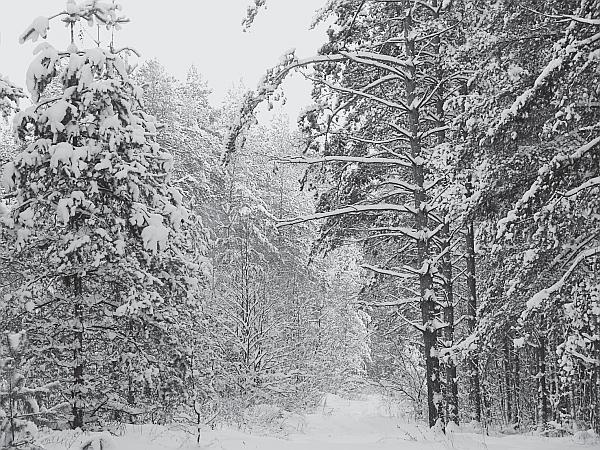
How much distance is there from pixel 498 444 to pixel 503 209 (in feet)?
10.6

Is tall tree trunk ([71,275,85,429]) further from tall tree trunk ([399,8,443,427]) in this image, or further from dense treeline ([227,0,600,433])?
tall tree trunk ([399,8,443,427])

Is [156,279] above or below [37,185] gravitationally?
below

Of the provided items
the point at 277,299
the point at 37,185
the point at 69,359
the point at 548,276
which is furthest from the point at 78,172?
the point at 277,299

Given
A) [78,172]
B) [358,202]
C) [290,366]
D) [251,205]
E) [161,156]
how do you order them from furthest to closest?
[251,205], [290,366], [358,202], [161,156], [78,172]

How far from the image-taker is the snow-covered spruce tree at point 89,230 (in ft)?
23.4

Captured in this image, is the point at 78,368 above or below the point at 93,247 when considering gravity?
below

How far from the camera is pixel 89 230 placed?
7316mm

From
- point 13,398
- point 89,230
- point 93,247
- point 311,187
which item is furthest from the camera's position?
point 311,187

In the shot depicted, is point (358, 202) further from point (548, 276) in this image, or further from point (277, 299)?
point (277, 299)

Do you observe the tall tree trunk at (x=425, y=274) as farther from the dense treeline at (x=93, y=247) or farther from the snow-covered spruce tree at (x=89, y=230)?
the snow-covered spruce tree at (x=89, y=230)

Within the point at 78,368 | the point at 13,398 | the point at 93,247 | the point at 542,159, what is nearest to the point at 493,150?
the point at 542,159

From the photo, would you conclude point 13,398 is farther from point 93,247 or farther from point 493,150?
point 493,150

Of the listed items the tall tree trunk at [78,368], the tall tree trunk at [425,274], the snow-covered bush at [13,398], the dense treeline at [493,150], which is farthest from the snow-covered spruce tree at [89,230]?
the tall tree trunk at [425,274]

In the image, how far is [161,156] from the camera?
8391 mm
